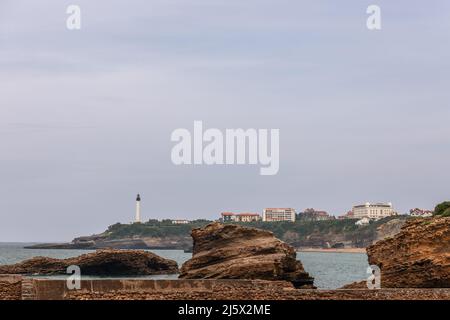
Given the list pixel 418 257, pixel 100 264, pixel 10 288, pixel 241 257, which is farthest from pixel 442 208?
pixel 100 264

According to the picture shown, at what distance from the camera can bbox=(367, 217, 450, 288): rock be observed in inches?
1416

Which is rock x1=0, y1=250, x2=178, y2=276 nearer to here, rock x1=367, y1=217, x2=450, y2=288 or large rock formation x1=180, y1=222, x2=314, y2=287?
large rock formation x1=180, y1=222, x2=314, y2=287

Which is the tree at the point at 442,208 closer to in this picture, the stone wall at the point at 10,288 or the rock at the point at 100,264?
the stone wall at the point at 10,288

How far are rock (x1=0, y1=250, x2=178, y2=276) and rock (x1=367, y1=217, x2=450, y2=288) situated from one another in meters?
51.7

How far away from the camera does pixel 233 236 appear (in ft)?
203

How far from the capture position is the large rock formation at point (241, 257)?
54.8 meters

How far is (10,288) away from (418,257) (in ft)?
58.6

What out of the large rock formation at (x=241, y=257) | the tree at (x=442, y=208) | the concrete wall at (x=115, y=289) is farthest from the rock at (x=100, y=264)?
the concrete wall at (x=115, y=289)

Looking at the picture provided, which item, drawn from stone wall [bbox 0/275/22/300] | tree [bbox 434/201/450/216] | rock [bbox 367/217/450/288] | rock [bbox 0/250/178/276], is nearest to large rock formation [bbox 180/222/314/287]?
tree [bbox 434/201/450/216]

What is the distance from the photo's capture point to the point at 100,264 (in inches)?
3440

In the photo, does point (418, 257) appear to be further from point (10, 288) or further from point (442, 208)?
point (10, 288)
